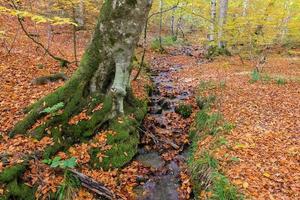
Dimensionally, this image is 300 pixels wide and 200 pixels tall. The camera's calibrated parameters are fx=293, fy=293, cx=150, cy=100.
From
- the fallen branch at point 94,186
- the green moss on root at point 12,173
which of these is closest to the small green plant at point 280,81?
the fallen branch at point 94,186

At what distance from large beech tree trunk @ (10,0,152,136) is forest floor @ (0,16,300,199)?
690 mm

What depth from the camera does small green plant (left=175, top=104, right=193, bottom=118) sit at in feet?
29.2

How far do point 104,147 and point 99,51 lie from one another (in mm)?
2152

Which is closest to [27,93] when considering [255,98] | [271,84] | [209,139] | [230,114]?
[209,139]

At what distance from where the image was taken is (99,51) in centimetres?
661

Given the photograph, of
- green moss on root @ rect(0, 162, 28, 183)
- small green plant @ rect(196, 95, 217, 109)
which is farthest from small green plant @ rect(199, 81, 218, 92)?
green moss on root @ rect(0, 162, 28, 183)

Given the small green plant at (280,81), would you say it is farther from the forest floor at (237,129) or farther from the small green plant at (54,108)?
the small green plant at (54,108)

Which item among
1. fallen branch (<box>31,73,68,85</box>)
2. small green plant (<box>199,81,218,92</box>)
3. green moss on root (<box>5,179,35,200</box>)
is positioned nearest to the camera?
green moss on root (<box>5,179,35,200</box>)

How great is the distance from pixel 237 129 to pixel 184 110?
230cm

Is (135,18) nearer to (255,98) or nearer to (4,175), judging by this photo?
(4,175)

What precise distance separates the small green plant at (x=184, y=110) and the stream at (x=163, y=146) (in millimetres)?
166

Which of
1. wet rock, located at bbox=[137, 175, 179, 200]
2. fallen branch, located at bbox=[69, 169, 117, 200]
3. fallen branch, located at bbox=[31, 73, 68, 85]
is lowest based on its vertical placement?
wet rock, located at bbox=[137, 175, 179, 200]

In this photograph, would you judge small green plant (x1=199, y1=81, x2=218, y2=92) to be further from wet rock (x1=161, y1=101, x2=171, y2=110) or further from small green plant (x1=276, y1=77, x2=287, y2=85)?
small green plant (x1=276, y1=77, x2=287, y2=85)

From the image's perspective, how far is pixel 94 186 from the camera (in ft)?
16.7
